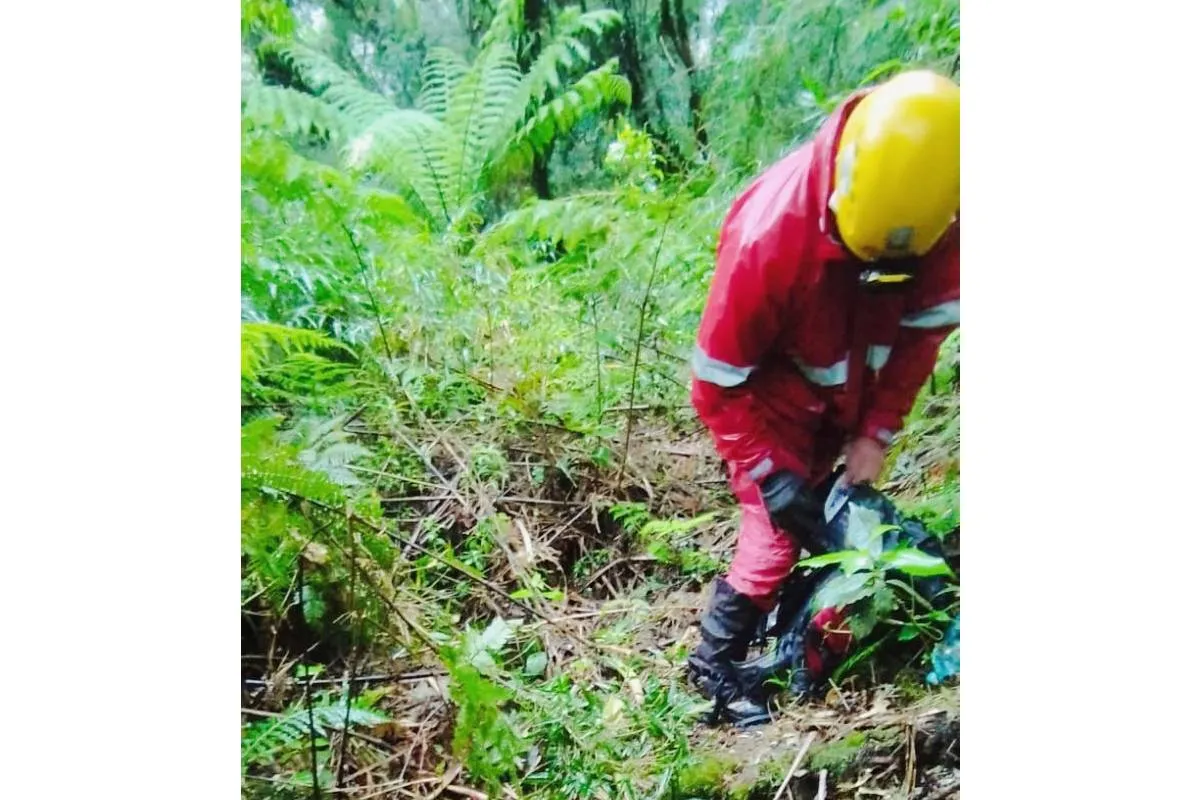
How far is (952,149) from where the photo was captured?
3.86 feet

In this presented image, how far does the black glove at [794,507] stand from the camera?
4.11 ft

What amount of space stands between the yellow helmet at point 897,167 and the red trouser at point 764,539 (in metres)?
0.28

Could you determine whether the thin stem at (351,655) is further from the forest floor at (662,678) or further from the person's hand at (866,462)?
the person's hand at (866,462)

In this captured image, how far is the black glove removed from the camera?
1.25 m

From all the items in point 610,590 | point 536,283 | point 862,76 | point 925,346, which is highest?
point 862,76

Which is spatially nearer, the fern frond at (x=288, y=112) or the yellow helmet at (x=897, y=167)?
the yellow helmet at (x=897, y=167)

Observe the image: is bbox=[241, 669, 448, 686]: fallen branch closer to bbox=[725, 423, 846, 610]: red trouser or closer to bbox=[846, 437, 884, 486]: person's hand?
bbox=[725, 423, 846, 610]: red trouser

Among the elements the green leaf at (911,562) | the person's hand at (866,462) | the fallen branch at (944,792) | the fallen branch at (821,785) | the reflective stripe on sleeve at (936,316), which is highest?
the reflective stripe on sleeve at (936,316)

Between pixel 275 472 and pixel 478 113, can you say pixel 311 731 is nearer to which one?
pixel 275 472

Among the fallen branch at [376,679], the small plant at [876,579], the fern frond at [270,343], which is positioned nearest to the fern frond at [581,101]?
the fern frond at [270,343]

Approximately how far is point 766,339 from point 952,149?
354mm

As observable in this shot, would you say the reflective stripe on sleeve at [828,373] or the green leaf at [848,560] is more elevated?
the reflective stripe on sleeve at [828,373]

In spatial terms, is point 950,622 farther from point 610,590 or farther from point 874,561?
point 610,590
